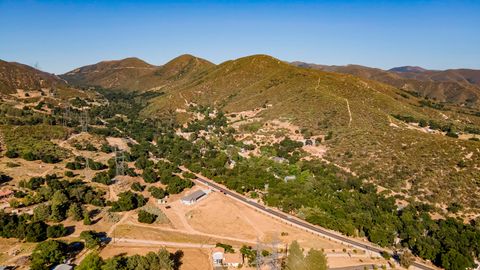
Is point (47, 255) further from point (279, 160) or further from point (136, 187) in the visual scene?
point (279, 160)

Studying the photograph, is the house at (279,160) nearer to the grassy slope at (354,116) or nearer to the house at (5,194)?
the grassy slope at (354,116)

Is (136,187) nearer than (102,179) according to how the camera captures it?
Yes

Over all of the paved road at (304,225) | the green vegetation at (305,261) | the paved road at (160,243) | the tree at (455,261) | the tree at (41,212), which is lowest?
the tree at (455,261)

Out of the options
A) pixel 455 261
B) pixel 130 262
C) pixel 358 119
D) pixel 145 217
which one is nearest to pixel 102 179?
pixel 145 217

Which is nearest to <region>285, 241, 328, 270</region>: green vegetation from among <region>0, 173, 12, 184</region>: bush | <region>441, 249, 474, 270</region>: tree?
<region>441, 249, 474, 270</region>: tree

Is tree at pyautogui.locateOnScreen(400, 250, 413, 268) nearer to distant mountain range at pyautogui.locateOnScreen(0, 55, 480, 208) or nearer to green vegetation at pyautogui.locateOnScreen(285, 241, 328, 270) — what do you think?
green vegetation at pyautogui.locateOnScreen(285, 241, 328, 270)

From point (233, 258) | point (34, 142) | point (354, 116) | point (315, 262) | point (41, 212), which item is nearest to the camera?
point (315, 262)

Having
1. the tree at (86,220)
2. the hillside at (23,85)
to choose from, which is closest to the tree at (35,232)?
the tree at (86,220)
